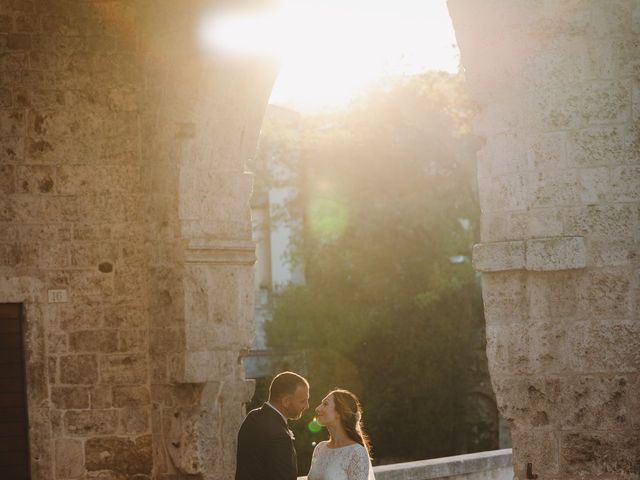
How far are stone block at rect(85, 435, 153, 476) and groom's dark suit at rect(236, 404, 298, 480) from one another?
207 cm

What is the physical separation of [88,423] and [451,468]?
3.14 meters

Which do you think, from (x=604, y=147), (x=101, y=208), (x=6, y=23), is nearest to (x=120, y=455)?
(x=101, y=208)

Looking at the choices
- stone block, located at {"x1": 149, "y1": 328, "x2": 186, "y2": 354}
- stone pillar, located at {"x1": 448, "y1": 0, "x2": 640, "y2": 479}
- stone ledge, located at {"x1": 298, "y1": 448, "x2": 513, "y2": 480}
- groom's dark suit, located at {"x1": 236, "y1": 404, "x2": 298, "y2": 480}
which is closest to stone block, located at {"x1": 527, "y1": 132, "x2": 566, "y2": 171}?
stone pillar, located at {"x1": 448, "y1": 0, "x2": 640, "y2": 479}

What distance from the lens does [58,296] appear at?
693cm

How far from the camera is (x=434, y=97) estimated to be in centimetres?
1783

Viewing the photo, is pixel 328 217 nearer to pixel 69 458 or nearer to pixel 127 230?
pixel 127 230

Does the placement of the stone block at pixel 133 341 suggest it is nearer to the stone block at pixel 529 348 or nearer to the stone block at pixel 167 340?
the stone block at pixel 167 340

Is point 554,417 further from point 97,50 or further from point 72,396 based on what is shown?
point 97,50

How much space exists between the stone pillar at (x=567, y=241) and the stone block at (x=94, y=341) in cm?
281

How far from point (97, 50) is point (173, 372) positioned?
6.64 feet

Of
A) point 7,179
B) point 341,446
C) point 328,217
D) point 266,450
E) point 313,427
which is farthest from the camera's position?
point 328,217

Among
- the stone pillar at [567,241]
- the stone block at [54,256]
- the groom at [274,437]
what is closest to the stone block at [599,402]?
the stone pillar at [567,241]

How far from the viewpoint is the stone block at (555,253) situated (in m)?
4.80

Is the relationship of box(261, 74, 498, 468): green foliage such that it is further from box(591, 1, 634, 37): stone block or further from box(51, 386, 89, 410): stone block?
box(591, 1, 634, 37): stone block
